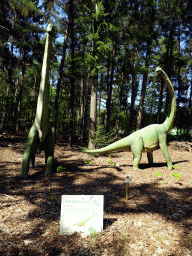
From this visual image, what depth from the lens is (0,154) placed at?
768 cm

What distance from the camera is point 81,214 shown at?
2.84 metres

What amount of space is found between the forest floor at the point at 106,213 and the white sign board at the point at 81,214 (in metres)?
0.15

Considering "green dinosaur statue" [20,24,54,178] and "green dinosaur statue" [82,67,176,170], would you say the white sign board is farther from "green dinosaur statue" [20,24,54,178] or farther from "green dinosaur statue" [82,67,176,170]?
"green dinosaur statue" [82,67,176,170]

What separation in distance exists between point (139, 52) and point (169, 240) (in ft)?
48.4

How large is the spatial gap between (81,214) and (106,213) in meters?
0.94

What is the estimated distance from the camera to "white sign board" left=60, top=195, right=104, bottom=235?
2.80 meters

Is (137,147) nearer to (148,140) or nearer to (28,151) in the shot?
(148,140)

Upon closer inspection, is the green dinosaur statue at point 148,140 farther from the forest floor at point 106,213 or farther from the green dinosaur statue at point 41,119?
the green dinosaur statue at point 41,119

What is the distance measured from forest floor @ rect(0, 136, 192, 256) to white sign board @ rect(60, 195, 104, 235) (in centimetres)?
15

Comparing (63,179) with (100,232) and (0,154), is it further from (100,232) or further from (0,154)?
(0,154)

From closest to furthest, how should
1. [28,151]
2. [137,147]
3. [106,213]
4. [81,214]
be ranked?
[81,214]
[106,213]
[28,151]
[137,147]

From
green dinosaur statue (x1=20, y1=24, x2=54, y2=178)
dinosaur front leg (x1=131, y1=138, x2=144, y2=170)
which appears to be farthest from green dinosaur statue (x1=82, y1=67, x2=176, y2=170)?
green dinosaur statue (x1=20, y1=24, x2=54, y2=178)

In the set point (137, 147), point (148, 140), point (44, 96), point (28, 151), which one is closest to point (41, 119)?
point (44, 96)

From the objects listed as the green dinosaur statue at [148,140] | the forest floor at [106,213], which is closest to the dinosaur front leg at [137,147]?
the green dinosaur statue at [148,140]
